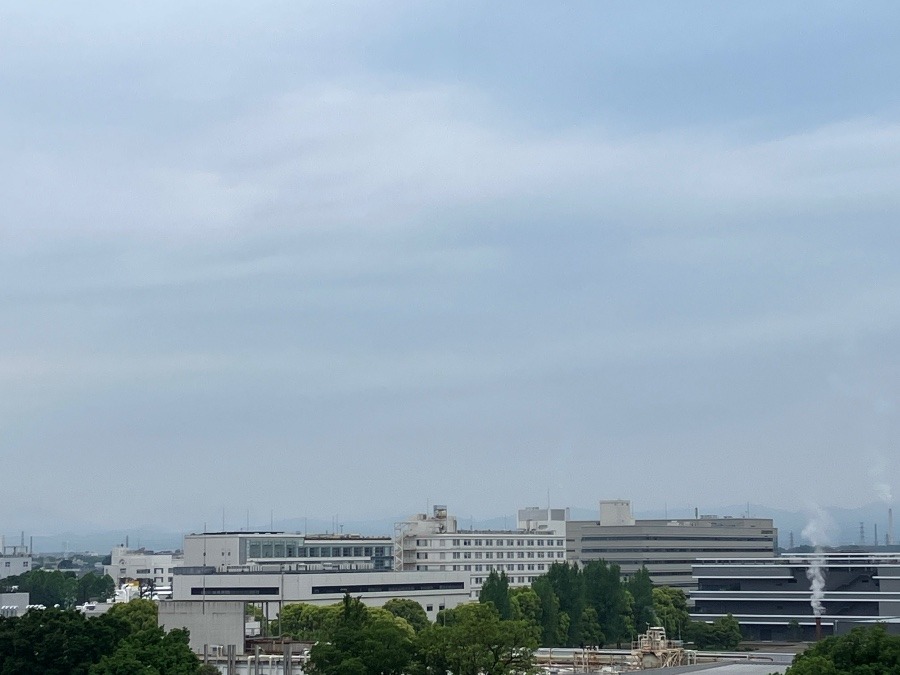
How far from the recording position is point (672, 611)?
122m

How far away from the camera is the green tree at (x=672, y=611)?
11869 cm

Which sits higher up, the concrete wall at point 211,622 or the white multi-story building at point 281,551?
the white multi-story building at point 281,551

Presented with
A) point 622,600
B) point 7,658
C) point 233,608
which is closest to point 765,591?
point 622,600

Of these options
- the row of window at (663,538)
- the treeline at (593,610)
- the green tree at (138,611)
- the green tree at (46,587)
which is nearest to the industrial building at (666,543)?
the row of window at (663,538)

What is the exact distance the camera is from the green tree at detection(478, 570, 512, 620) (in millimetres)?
100312

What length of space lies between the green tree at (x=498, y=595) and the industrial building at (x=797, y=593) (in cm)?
3225

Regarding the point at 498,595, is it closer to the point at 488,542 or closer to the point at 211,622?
the point at 211,622

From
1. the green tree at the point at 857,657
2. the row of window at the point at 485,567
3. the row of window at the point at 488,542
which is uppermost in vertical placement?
the row of window at the point at 488,542

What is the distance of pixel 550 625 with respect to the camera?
104 meters

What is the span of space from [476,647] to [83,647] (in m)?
16.6

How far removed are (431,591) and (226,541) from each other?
2242cm

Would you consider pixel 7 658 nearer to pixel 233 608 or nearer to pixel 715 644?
pixel 233 608

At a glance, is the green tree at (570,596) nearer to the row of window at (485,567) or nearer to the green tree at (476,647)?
the row of window at (485,567)

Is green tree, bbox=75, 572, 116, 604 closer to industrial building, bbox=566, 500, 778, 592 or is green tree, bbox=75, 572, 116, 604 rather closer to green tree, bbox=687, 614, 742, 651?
industrial building, bbox=566, 500, 778, 592
